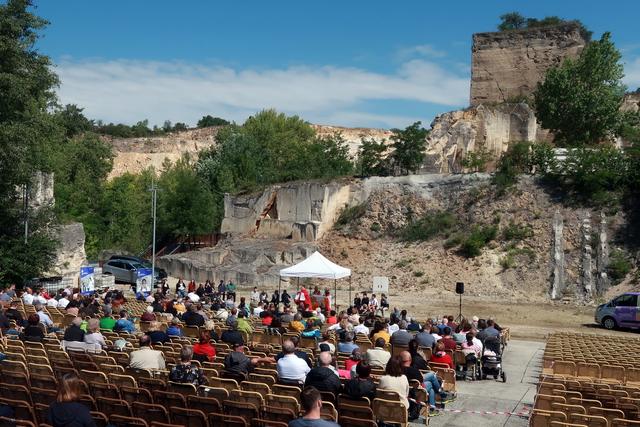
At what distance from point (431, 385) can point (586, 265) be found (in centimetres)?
2723

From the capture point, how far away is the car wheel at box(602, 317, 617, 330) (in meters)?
26.7

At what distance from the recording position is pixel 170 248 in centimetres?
5506

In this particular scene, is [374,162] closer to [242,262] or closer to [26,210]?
[242,262]

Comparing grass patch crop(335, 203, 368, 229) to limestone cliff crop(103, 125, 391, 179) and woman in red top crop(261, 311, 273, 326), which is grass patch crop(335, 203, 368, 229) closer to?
woman in red top crop(261, 311, 273, 326)

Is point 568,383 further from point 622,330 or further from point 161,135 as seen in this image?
point 161,135

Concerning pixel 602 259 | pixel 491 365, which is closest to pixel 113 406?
pixel 491 365

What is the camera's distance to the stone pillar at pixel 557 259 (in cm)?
3453

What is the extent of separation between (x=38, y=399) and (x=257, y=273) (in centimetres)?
3145

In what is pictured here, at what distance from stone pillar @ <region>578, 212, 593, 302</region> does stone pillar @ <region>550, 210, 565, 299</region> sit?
3.22 ft

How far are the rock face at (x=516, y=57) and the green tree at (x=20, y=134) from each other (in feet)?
144

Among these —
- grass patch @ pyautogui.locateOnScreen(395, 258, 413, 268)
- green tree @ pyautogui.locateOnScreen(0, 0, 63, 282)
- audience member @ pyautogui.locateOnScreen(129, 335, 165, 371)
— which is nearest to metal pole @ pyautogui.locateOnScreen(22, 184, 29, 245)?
green tree @ pyautogui.locateOnScreen(0, 0, 63, 282)

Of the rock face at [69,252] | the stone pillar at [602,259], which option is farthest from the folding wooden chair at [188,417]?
the stone pillar at [602,259]

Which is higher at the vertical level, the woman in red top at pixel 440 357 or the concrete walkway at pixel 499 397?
the woman in red top at pixel 440 357

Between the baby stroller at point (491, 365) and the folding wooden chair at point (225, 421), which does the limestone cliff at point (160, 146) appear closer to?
the baby stroller at point (491, 365)
